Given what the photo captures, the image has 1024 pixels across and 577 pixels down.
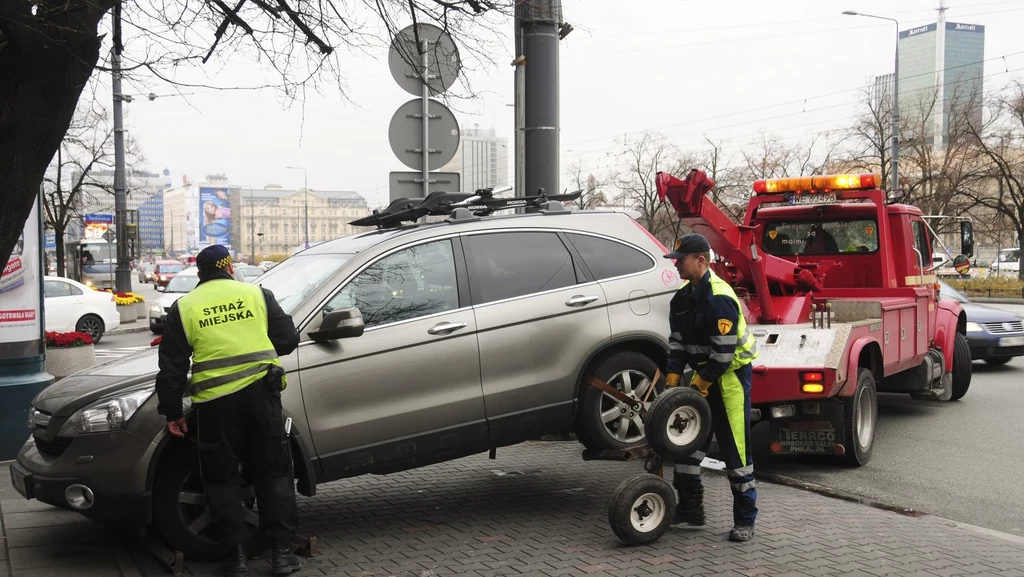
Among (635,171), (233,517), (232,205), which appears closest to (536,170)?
(233,517)

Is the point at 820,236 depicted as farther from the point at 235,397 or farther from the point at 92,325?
the point at 92,325

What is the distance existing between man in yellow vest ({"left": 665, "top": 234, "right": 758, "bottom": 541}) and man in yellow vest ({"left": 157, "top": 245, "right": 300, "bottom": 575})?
241 cm

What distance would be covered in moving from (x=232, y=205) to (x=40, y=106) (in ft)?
525

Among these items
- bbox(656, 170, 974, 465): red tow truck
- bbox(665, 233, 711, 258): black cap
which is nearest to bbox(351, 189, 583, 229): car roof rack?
bbox(665, 233, 711, 258): black cap

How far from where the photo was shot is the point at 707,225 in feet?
27.2

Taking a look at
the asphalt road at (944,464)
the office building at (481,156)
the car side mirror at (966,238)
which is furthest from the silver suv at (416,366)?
the office building at (481,156)

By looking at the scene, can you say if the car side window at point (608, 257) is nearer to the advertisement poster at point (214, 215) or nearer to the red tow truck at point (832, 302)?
the red tow truck at point (832, 302)

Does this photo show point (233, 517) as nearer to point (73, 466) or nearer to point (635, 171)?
point (73, 466)

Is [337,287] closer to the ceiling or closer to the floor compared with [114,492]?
closer to the ceiling

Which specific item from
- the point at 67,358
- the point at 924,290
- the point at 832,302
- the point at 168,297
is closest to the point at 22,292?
→ the point at 67,358

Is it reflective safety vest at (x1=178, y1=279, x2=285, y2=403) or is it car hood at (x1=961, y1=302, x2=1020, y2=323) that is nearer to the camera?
reflective safety vest at (x1=178, y1=279, x2=285, y2=403)

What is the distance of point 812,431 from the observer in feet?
24.6

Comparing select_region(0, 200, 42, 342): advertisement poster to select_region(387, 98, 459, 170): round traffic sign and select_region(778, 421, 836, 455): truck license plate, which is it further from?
select_region(778, 421, 836, 455): truck license plate

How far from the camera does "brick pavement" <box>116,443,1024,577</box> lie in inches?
196
